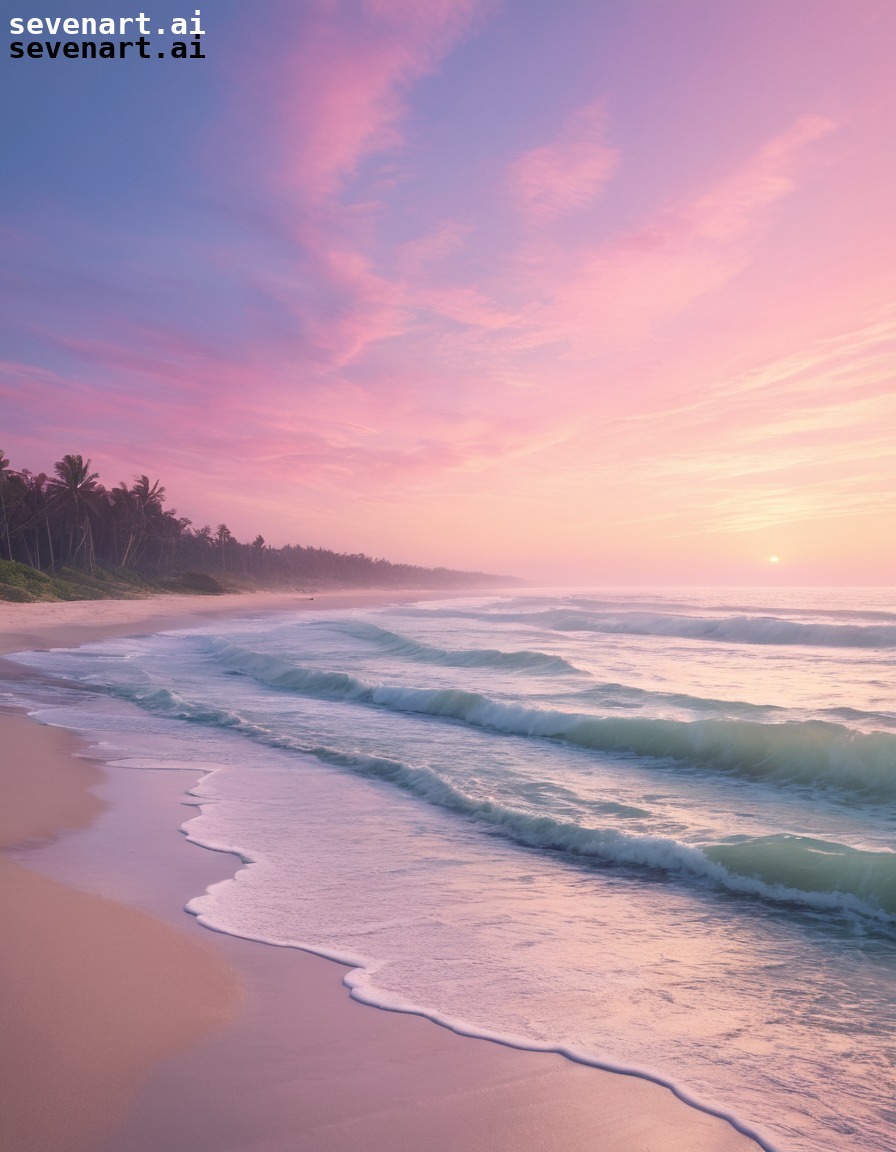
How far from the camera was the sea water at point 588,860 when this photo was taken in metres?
3.84

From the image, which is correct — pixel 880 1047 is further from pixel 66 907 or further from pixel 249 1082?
pixel 66 907

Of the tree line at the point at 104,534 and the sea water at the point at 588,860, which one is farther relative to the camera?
the tree line at the point at 104,534

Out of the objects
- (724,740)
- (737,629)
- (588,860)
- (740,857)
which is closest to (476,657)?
(724,740)

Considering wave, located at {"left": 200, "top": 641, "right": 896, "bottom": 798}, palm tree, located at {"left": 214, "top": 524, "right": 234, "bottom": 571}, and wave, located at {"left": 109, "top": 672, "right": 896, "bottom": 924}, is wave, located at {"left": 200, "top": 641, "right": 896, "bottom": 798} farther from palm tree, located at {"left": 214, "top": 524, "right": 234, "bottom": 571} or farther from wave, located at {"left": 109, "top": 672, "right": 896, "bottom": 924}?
palm tree, located at {"left": 214, "top": 524, "right": 234, "bottom": 571}

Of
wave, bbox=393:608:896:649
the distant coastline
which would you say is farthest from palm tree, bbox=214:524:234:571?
wave, bbox=393:608:896:649

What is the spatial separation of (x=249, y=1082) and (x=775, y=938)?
3.77m

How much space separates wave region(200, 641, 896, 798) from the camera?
10656mm

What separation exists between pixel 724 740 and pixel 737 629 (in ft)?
93.7

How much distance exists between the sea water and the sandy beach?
0.77 feet

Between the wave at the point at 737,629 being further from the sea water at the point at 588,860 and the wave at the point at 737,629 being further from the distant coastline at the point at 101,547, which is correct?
the distant coastline at the point at 101,547

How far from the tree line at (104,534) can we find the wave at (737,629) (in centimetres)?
4112

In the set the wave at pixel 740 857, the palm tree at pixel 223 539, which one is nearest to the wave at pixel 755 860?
the wave at pixel 740 857

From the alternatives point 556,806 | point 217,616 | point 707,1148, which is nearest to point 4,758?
point 556,806

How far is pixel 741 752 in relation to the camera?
11.7 m
